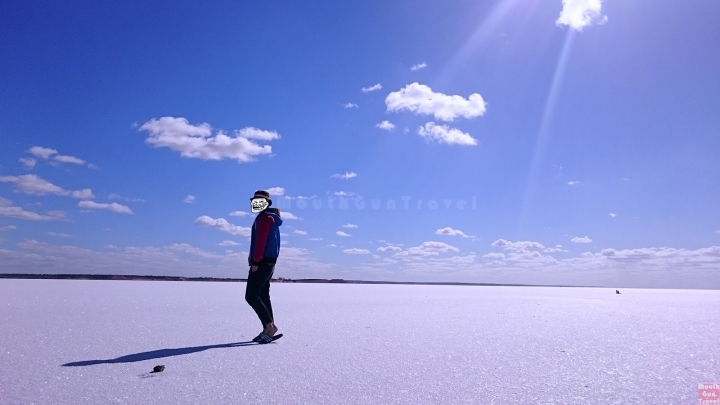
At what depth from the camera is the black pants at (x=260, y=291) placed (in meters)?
4.87

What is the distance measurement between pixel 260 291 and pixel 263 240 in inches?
22.4

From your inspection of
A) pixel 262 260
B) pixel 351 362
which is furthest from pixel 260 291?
pixel 351 362

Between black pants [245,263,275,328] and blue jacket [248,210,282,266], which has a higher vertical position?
blue jacket [248,210,282,266]

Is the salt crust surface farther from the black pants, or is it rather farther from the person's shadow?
the black pants

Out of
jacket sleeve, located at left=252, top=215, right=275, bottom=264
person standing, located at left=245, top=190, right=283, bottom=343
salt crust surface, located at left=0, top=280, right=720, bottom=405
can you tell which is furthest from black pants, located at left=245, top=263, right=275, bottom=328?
salt crust surface, located at left=0, top=280, right=720, bottom=405

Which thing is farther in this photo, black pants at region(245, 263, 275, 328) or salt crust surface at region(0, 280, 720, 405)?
black pants at region(245, 263, 275, 328)

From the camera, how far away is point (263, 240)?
16.3ft

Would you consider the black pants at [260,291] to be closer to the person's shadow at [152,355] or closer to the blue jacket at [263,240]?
the blue jacket at [263,240]

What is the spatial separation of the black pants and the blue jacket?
0.10 m

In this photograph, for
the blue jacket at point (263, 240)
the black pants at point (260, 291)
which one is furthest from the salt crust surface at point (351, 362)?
the blue jacket at point (263, 240)

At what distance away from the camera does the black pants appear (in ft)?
16.0

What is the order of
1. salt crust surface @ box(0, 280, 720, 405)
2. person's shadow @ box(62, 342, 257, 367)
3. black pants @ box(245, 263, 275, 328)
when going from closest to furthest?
salt crust surface @ box(0, 280, 720, 405)
person's shadow @ box(62, 342, 257, 367)
black pants @ box(245, 263, 275, 328)

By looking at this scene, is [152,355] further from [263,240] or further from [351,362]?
[351,362]

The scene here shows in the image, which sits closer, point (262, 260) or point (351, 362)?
point (351, 362)
